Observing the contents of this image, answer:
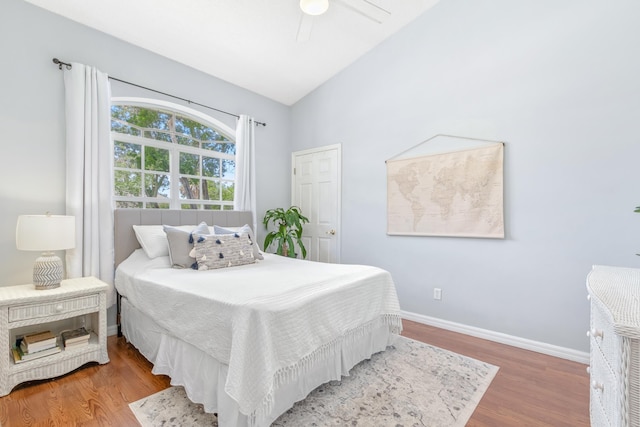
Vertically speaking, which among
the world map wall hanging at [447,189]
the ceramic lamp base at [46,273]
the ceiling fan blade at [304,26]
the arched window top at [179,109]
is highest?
the ceiling fan blade at [304,26]

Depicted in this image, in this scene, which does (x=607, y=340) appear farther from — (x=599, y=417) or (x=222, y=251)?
(x=222, y=251)

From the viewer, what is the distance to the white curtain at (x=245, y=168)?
12.8ft

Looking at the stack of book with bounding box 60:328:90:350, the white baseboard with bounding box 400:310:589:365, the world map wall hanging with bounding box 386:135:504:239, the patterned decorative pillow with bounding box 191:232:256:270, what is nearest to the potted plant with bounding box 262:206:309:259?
the patterned decorative pillow with bounding box 191:232:256:270

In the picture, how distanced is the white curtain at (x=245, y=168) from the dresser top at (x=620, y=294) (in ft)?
11.1

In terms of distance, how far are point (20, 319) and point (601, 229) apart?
4299 mm

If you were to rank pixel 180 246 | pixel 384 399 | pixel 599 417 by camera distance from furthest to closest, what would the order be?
pixel 180 246
pixel 384 399
pixel 599 417

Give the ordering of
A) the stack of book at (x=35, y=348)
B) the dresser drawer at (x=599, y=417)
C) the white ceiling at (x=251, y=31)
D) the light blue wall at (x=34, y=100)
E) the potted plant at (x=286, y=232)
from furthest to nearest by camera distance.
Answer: the potted plant at (x=286, y=232) < the white ceiling at (x=251, y=31) < the light blue wall at (x=34, y=100) < the stack of book at (x=35, y=348) < the dresser drawer at (x=599, y=417)

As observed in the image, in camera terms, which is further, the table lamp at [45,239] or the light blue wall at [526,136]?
the light blue wall at [526,136]

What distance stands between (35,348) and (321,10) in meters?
3.24

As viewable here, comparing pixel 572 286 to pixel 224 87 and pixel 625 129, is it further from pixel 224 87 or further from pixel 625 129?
pixel 224 87

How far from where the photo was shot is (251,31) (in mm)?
3127

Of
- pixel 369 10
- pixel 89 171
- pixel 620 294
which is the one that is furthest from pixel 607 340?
pixel 89 171

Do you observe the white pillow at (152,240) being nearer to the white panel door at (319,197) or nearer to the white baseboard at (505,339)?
the white panel door at (319,197)

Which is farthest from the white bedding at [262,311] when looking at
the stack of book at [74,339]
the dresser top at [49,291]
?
the stack of book at [74,339]
